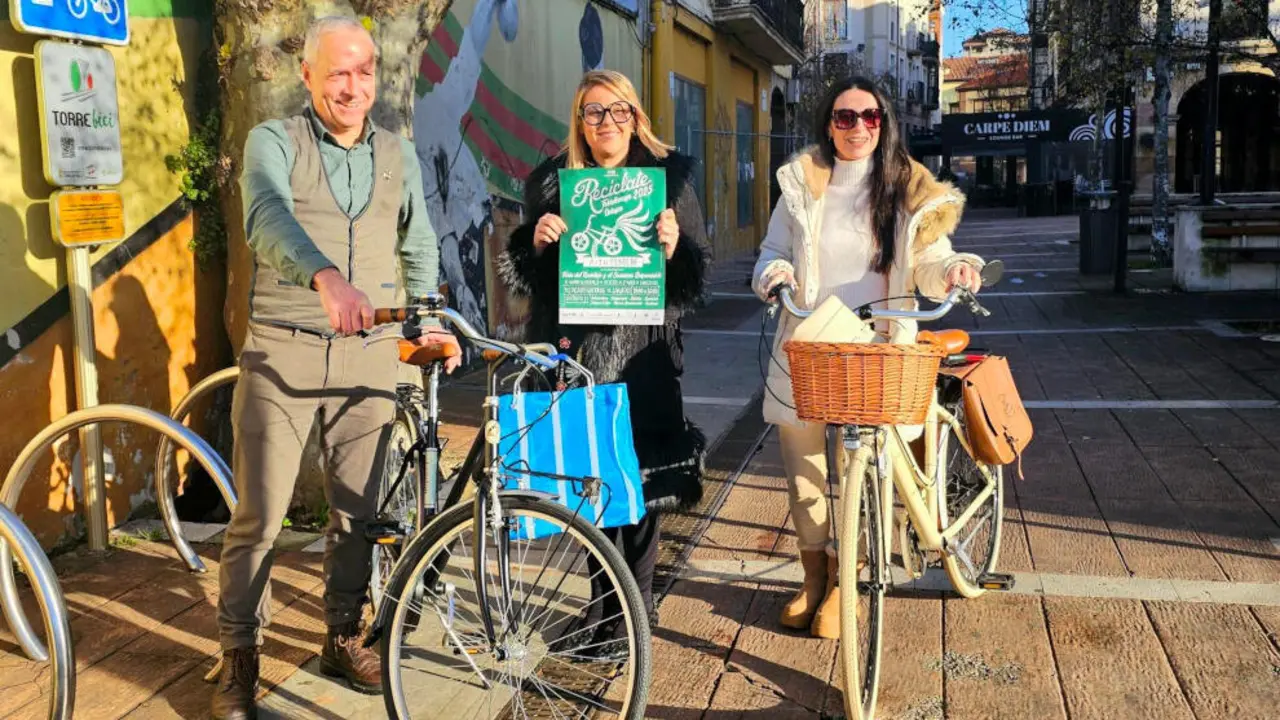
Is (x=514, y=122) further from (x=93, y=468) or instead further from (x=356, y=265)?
(x=356, y=265)

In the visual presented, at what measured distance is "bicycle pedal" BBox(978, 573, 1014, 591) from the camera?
408 centimetres

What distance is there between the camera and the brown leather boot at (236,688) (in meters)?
3.25

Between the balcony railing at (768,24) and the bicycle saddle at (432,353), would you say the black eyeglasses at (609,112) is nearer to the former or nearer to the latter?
the bicycle saddle at (432,353)

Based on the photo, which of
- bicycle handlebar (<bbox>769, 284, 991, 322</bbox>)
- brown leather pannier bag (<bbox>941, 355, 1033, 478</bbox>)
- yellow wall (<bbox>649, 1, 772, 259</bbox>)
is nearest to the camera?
bicycle handlebar (<bbox>769, 284, 991, 322</bbox>)

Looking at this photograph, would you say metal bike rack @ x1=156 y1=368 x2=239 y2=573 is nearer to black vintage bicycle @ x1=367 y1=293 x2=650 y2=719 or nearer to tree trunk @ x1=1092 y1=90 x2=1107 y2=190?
black vintage bicycle @ x1=367 y1=293 x2=650 y2=719

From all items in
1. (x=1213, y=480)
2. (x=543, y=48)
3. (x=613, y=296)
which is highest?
(x=543, y=48)

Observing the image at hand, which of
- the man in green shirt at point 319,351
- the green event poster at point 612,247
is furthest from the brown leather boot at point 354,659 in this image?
the green event poster at point 612,247

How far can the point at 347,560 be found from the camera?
137 inches

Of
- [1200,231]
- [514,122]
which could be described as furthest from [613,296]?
[1200,231]

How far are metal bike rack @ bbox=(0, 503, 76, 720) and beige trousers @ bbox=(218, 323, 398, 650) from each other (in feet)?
1.53

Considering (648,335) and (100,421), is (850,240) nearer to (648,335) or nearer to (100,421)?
(648,335)

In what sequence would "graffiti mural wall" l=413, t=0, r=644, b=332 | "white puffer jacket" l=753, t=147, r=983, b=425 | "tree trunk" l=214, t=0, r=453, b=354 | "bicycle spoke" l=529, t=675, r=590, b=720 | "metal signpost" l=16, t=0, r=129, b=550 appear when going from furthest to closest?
"graffiti mural wall" l=413, t=0, r=644, b=332
"tree trunk" l=214, t=0, r=453, b=354
"metal signpost" l=16, t=0, r=129, b=550
"white puffer jacket" l=753, t=147, r=983, b=425
"bicycle spoke" l=529, t=675, r=590, b=720

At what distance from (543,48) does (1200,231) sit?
333 inches

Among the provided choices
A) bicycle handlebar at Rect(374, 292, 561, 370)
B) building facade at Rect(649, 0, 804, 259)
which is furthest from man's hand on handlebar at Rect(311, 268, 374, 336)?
building facade at Rect(649, 0, 804, 259)
